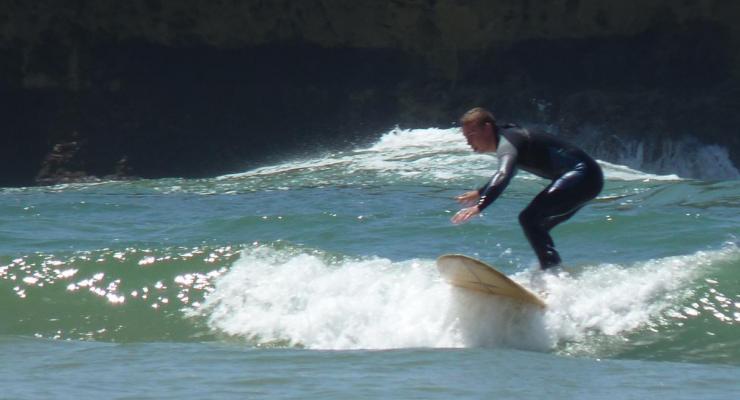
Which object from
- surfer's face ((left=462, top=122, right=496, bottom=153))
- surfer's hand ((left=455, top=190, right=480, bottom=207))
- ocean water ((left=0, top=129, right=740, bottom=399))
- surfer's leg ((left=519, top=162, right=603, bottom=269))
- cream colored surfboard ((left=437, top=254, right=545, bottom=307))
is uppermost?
surfer's face ((left=462, top=122, right=496, bottom=153))

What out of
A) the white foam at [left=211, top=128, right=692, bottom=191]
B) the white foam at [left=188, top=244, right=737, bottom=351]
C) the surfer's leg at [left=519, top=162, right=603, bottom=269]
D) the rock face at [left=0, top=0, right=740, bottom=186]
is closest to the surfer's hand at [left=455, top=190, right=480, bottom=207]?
the surfer's leg at [left=519, top=162, right=603, bottom=269]

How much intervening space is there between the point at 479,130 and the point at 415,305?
3.53ft

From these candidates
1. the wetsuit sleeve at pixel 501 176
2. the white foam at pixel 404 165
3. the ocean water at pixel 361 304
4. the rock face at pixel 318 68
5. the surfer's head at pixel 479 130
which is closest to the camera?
the ocean water at pixel 361 304

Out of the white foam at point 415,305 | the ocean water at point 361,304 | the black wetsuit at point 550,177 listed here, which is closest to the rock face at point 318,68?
the ocean water at point 361,304

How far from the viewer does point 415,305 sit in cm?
792

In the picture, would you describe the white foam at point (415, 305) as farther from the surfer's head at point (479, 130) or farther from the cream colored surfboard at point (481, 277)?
the surfer's head at point (479, 130)

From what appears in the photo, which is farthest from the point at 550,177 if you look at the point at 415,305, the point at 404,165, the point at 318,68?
the point at 318,68

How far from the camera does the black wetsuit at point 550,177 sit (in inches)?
306

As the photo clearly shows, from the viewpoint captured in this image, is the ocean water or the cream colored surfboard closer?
the ocean water

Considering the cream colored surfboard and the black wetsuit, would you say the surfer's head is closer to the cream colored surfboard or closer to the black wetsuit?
the black wetsuit

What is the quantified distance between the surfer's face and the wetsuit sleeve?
0.25 feet

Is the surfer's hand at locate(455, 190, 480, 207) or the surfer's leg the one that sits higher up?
the surfer's hand at locate(455, 190, 480, 207)

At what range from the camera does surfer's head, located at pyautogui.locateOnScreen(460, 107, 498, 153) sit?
7.49 meters

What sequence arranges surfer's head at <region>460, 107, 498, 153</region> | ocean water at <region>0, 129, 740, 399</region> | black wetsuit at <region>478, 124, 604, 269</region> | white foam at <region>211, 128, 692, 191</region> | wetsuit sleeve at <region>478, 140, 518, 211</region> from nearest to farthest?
ocean water at <region>0, 129, 740, 399</region>
wetsuit sleeve at <region>478, 140, 518, 211</region>
surfer's head at <region>460, 107, 498, 153</region>
black wetsuit at <region>478, 124, 604, 269</region>
white foam at <region>211, 128, 692, 191</region>
